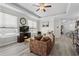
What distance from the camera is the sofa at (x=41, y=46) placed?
11.0 ft

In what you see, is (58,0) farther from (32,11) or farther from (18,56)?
(18,56)

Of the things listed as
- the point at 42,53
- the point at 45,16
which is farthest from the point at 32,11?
the point at 42,53

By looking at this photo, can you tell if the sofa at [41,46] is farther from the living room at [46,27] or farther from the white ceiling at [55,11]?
the white ceiling at [55,11]

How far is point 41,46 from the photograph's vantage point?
3561 mm

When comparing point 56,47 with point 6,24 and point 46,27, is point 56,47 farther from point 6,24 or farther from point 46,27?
point 6,24

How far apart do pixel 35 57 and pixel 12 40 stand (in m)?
1.14

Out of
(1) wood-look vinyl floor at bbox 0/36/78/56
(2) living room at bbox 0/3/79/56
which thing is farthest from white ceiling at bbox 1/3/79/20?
(1) wood-look vinyl floor at bbox 0/36/78/56

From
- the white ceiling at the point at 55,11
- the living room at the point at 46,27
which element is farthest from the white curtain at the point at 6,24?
the white ceiling at the point at 55,11

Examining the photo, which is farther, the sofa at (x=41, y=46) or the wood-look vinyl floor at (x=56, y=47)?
the sofa at (x=41, y=46)

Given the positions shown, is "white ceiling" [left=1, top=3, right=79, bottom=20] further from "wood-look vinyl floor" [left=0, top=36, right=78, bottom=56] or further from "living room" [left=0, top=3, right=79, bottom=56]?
"wood-look vinyl floor" [left=0, top=36, right=78, bottom=56]

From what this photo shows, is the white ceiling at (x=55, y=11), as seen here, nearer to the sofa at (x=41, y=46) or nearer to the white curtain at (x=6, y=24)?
the white curtain at (x=6, y=24)

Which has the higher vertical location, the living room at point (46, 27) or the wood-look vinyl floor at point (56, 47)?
the living room at point (46, 27)

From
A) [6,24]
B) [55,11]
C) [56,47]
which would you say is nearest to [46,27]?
[55,11]

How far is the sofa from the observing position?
3359 mm
